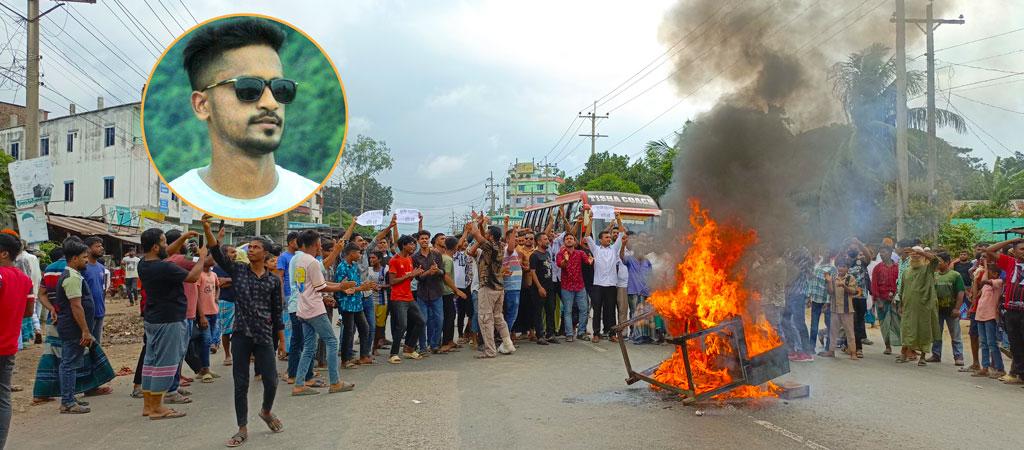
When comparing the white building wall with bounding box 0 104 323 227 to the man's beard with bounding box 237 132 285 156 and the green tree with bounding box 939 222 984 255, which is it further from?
the man's beard with bounding box 237 132 285 156

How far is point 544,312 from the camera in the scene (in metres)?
11.9

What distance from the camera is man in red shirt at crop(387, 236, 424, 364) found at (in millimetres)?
9742

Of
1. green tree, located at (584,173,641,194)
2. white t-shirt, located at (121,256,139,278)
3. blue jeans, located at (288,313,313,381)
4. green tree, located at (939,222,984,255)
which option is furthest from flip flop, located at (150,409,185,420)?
green tree, located at (584,173,641,194)

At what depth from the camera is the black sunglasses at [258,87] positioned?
611 cm

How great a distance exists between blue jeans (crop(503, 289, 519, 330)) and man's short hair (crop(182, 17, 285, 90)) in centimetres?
590

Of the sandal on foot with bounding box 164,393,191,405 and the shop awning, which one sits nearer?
the sandal on foot with bounding box 164,393,191,405

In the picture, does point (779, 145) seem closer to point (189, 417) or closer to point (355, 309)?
point (355, 309)

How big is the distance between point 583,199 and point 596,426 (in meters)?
15.4

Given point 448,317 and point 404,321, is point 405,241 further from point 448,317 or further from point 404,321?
point 448,317

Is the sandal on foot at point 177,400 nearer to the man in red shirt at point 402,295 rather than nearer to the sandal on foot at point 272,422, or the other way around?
the sandal on foot at point 272,422

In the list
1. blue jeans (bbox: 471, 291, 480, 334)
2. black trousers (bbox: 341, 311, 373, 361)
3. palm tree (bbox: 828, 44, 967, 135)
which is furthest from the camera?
palm tree (bbox: 828, 44, 967, 135)

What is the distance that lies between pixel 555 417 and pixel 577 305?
5.82 metres

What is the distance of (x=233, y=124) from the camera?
6.11 metres

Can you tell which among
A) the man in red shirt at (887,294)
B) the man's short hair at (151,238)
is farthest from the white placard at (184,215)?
the man in red shirt at (887,294)
